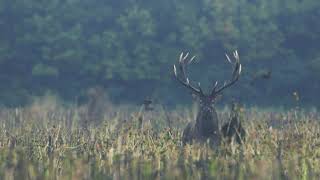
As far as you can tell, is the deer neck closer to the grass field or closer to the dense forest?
the grass field

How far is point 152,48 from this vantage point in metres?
32.8

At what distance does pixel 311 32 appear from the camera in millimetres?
33125

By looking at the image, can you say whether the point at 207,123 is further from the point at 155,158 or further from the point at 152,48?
the point at 152,48

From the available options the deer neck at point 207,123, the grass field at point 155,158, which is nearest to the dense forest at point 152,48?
the deer neck at point 207,123

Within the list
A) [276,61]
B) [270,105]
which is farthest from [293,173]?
[276,61]

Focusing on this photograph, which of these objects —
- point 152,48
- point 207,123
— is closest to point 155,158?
point 207,123

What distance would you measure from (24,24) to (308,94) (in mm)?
11182

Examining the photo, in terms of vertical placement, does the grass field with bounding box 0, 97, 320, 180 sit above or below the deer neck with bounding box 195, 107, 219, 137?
below

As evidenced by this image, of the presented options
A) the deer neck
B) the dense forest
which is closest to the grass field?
the deer neck

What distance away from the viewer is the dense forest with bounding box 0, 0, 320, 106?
31.7 m

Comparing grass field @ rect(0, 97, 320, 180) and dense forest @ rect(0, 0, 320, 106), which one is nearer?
grass field @ rect(0, 97, 320, 180)

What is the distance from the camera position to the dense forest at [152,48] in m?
31.7

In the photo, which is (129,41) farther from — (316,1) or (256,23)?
(316,1)

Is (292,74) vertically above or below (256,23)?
below
